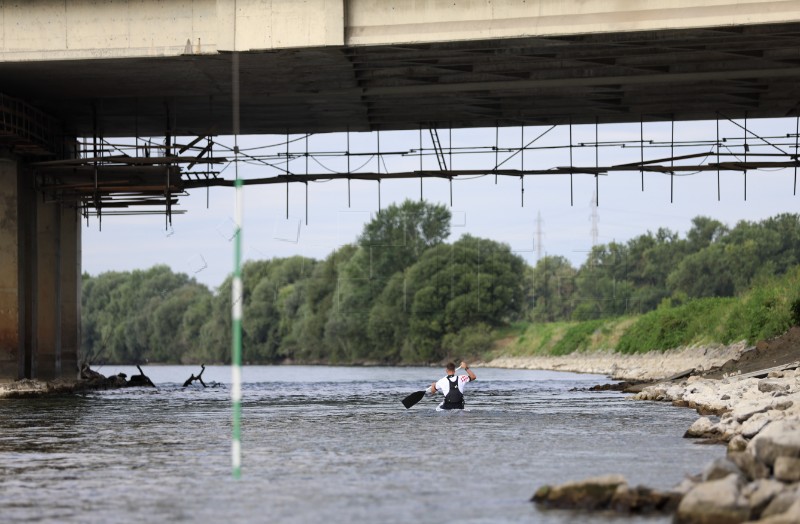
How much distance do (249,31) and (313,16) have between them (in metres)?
1.72

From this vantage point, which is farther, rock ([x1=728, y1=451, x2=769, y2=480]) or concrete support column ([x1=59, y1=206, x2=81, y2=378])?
concrete support column ([x1=59, y1=206, x2=81, y2=378])

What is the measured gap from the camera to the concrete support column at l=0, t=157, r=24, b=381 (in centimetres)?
4053

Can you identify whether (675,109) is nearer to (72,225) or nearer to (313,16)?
(313,16)

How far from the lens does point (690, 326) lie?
69.1 meters

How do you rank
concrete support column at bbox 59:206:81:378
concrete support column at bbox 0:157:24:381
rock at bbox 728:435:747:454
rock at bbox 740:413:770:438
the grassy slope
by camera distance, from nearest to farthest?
rock at bbox 728:435:747:454
rock at bbox 740:413:770:438
concrete support column at bbox 0:157:24:381
concrete support column at bbox 59:206:81:378
the grassy slope

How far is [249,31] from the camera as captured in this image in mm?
32969

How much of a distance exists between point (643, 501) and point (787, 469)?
1.91 m

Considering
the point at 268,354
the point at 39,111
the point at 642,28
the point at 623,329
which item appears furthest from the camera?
the point at 268,354

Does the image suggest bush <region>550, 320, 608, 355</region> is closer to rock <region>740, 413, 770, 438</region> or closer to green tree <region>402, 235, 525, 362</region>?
green tree <region>402, 235, 525, 362</region>

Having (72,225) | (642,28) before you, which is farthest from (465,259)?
(642,28)

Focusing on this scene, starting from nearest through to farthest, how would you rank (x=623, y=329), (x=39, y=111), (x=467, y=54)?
(x=467, y=54) < (x=39, y=111) < (x=623, y=329)

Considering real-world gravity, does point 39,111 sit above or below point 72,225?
above

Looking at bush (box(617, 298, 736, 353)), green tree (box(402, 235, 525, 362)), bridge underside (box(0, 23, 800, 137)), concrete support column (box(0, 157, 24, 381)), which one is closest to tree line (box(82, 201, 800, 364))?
green tree (box(402, 235, 525, 362))

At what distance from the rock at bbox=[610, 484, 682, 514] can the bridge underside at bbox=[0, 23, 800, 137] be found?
18.7 metres
